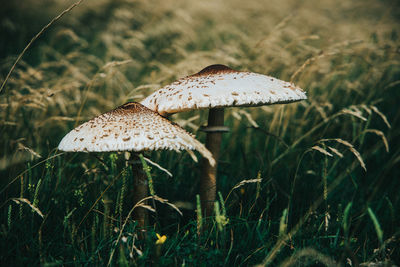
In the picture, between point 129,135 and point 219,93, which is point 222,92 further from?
point 129,135

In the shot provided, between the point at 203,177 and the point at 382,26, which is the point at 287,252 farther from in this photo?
the point at 382,26

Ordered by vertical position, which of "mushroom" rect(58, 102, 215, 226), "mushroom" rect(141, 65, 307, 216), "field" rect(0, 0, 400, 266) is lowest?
"field" rect(0, 0, 400, 266)

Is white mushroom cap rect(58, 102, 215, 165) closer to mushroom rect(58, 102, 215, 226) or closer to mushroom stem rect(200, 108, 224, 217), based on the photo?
mushroom rect(58, 102, 215, 226)

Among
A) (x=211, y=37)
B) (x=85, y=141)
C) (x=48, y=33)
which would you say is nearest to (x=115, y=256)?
(x=85, y=141)

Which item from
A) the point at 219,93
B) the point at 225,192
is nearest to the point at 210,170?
the point at 225,192

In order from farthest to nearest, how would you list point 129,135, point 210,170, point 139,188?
point 210,170
point 139,188
point 129,135

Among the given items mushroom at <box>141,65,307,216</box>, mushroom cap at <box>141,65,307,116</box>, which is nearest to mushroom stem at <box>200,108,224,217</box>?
mushroom at <box>141,65,307,216</box>
